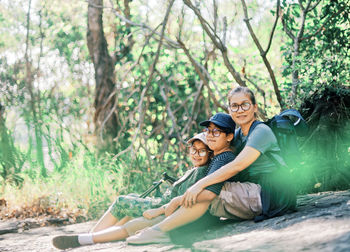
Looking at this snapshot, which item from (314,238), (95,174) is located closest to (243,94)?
(314,238)

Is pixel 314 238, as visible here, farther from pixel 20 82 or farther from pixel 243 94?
pixel 20 82

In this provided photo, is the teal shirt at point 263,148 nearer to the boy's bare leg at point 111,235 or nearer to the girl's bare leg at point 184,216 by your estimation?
the girl's bare leg at point 184,216

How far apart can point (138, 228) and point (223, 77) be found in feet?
16.5

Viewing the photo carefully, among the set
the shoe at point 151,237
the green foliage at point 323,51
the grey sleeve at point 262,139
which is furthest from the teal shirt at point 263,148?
the green foliage at point 323,51

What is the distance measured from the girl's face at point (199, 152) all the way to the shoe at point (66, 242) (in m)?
1.28

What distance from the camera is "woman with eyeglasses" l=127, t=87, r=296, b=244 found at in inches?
134

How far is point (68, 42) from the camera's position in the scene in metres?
11.7

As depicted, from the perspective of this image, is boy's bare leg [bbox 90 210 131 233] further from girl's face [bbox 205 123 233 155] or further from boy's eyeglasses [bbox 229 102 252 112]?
boy's eyeglasses [bbox 229 102 252 112]

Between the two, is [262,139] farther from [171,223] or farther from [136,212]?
[136,212]

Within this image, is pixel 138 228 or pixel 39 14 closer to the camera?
pixel 138 228

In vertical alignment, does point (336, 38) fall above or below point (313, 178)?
above

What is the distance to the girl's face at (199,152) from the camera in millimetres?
3873

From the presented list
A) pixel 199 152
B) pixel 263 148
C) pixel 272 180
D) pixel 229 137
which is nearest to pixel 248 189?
pixel 272 180

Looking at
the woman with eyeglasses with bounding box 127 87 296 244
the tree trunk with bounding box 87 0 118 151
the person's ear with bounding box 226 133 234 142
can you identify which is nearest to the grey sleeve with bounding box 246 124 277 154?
the woman with eyeglasses with bounding box 127 87 296 244
